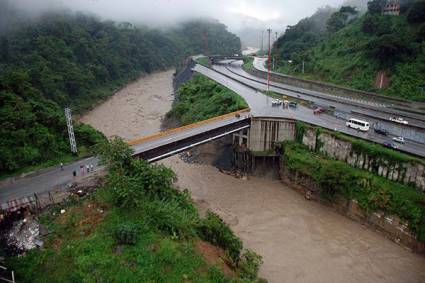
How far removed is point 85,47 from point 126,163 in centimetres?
7468

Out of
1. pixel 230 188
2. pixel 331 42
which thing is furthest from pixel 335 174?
pixel 331 42

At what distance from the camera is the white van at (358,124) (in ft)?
136

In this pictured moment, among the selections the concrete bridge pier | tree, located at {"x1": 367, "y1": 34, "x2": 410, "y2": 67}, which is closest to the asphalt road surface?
the concrete bridge pier

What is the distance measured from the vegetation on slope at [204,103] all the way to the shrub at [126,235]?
32.1 m

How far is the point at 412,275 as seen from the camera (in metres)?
28.5

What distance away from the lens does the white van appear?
41500 mm

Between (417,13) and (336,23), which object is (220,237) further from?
(336,23)

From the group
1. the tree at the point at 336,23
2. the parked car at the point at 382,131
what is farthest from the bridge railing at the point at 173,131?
the tree at the point at 336,23

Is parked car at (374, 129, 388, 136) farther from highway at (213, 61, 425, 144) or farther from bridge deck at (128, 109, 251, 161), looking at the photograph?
bridge deck at (128, 109, 251, 161)

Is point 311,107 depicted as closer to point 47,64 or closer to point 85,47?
point 47,64

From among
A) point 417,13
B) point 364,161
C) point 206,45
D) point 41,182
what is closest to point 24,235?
point 41,182

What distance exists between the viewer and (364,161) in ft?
124

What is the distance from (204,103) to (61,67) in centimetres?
3811

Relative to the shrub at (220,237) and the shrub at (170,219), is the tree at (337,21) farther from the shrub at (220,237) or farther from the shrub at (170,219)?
the shrub at (170,219)
